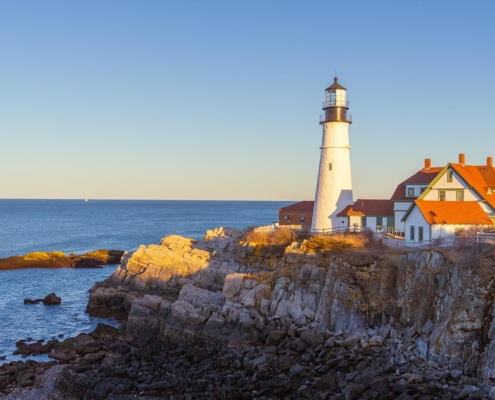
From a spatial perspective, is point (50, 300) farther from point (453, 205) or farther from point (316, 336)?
point (453, 205)

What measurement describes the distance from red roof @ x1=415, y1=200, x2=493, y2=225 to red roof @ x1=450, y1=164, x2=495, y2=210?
1308 mm

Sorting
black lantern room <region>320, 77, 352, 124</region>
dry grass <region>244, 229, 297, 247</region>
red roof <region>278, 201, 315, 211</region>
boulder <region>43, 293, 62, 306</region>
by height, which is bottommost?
boulder <region>43, 293, 62, 306</region>

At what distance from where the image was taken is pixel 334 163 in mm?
38188


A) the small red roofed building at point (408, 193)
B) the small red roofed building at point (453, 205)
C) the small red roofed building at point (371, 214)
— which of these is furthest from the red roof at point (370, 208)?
the small red roofed building at point (453, 205)

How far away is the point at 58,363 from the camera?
25.9 m

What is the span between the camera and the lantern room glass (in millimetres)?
37938

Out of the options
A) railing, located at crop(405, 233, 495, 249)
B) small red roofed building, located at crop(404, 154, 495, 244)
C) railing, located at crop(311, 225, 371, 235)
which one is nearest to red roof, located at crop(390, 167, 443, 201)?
small red roofed building, located at crop(404, 154, 495, 244)

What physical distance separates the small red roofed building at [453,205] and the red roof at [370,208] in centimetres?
400

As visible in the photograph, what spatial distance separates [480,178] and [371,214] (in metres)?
7.60

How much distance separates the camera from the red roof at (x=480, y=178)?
31.4m

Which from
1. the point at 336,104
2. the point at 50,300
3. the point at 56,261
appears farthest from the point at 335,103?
Answer: the point at 56,261

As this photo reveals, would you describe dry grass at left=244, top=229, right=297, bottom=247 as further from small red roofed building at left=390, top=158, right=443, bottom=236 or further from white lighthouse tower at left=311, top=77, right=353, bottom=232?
small red roofed building at left=390, top=158, right=443, bottom=236

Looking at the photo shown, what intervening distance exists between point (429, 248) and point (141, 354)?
14750mm

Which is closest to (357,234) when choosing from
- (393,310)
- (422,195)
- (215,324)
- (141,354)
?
(422,195)
